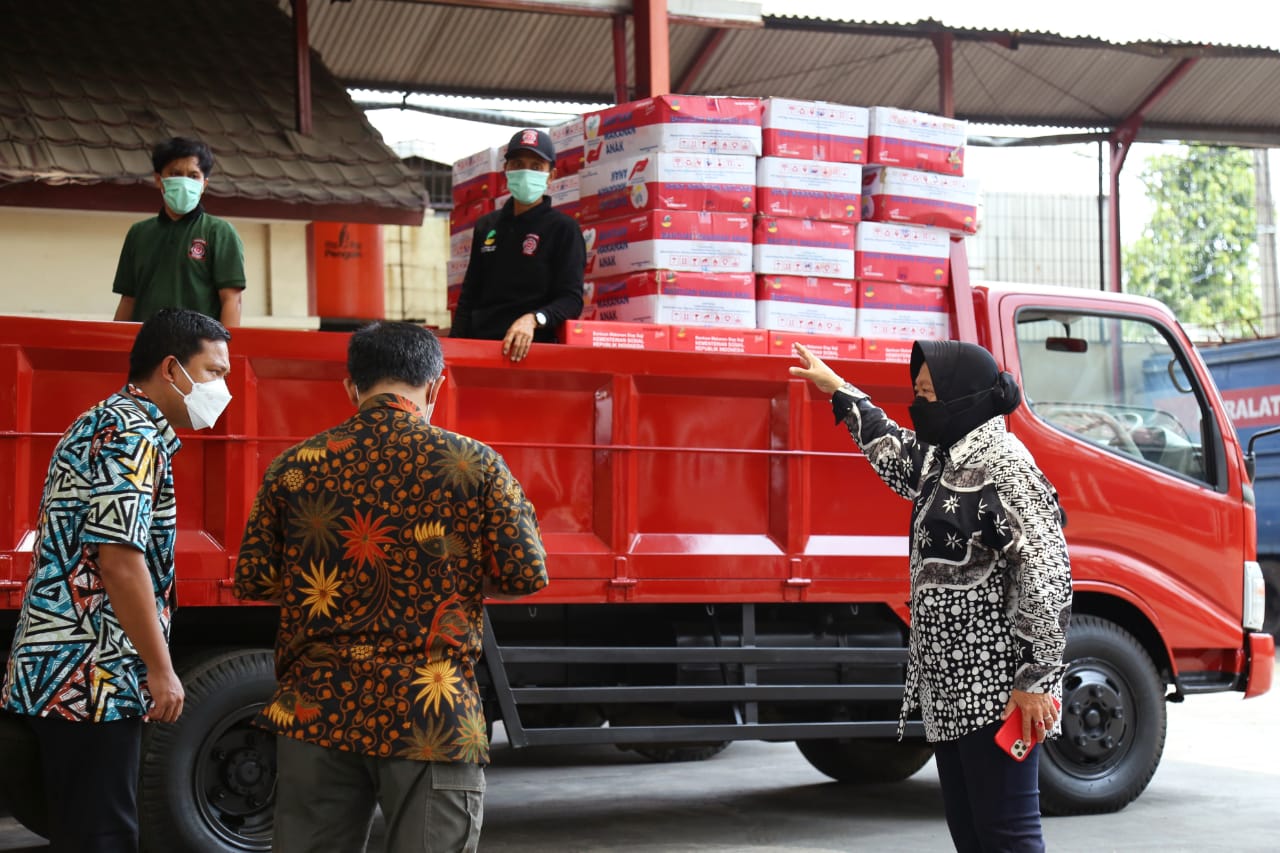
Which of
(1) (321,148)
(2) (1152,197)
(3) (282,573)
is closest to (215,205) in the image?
(1) (321,148)

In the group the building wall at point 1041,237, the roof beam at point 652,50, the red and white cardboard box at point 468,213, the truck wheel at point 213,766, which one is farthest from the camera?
the building wall at point 1041,237

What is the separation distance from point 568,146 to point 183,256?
5.96ft

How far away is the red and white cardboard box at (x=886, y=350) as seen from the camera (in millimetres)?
6453

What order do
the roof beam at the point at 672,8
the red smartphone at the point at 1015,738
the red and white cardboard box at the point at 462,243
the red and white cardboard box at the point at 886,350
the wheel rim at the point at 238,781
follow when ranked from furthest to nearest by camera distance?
the roof beam at the point at 672,8, the red and white cardboard box at the point at 462,243, the red and white cardboard box at the point at 886,350, the wheel rim at the point at 238,781, the red smartphone at the point at 1015,738

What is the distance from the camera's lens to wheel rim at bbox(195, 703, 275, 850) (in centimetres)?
545

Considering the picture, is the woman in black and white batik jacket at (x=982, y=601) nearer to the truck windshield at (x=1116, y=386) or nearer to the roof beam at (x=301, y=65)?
the truck windshield at (x=1116, y=386)

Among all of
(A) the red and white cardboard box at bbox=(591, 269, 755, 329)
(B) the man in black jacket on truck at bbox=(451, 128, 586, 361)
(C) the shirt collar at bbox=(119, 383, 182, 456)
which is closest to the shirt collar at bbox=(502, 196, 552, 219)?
(B) the man in black jacket on truck at bbox=(451, 128, 586, 361)

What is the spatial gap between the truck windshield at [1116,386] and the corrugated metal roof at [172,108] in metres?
4.79

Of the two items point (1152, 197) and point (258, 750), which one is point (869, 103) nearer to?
point (258, 750)

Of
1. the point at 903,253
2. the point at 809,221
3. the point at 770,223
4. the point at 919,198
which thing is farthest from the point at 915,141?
the point at 770,223

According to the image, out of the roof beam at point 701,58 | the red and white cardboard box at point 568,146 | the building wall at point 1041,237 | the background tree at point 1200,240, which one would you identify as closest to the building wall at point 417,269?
the roof beam at point 701,58

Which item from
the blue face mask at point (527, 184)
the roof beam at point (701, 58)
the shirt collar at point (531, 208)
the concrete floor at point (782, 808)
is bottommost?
the concrete floor at point (782, 808)

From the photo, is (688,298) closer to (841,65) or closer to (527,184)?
(527,184)

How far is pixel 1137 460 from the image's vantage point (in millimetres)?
7152
